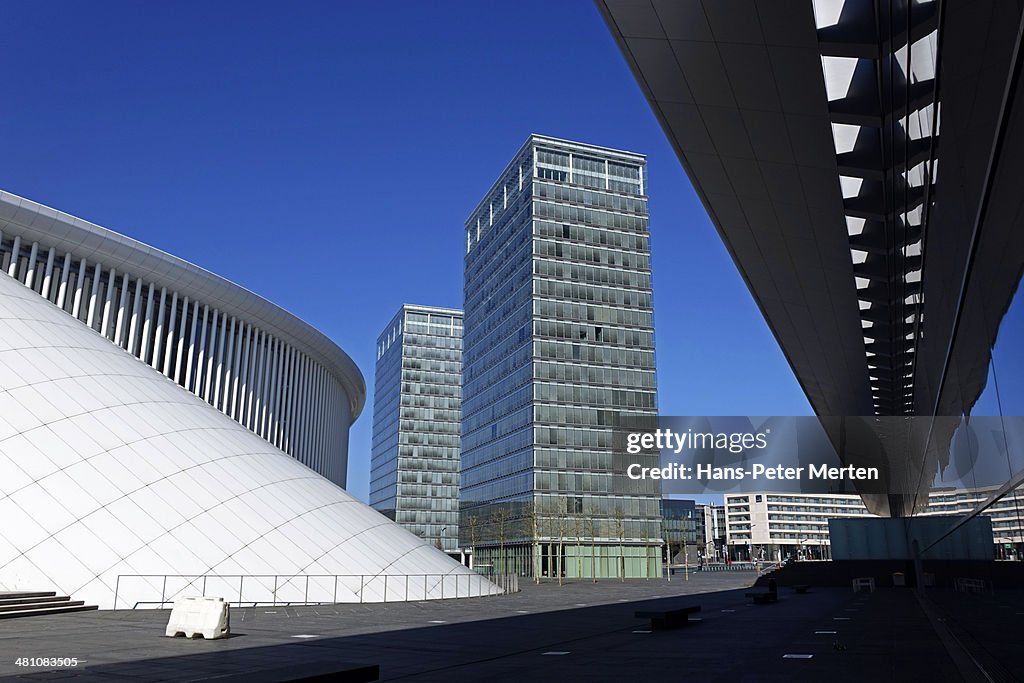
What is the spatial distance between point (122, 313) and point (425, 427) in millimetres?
118905

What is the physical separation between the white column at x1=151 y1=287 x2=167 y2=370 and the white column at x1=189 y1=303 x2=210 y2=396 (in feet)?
7.63

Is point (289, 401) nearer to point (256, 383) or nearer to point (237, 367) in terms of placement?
point (256, 383)

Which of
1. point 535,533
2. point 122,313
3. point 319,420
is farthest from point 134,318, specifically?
point 535,533

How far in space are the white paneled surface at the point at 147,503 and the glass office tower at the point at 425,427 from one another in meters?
126

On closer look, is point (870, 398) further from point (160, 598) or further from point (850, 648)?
point (160, 598)

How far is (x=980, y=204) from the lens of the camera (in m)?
6.22

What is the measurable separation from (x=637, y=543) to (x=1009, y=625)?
3435 inches

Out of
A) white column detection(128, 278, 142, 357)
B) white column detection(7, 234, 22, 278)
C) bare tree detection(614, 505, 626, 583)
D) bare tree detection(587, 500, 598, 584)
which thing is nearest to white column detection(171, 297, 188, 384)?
white column detection(128, 278, 142, 357)

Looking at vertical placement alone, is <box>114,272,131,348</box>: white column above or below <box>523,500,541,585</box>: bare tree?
above

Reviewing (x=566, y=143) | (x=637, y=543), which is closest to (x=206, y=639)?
(x=637, y=543)

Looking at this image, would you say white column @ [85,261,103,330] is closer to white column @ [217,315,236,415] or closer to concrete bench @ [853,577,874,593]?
white column @ [217,315,236,415]

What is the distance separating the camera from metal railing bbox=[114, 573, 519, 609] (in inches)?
913

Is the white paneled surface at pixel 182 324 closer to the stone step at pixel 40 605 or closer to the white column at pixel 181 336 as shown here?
the white column at pixel 181 336

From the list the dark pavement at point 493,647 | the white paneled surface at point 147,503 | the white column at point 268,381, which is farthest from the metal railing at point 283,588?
the white column at point 268,381
